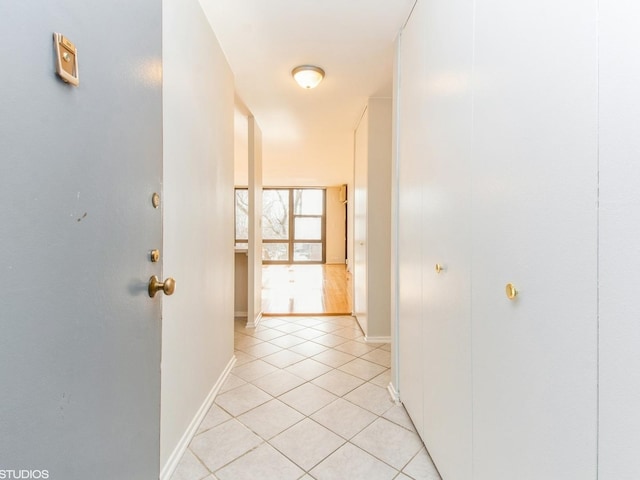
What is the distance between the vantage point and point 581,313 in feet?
1.93

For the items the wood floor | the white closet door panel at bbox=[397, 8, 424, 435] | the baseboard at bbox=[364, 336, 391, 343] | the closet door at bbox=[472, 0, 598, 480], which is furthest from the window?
the closet door at bbox=[472, 0, 598, 480]

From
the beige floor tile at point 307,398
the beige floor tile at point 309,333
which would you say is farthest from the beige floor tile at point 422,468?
the beige floor tile at point 309,333

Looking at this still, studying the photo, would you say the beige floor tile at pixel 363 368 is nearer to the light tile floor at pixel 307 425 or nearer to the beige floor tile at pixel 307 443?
the light tile floor at pixel 307 425

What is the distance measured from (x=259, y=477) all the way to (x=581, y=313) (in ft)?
4.63

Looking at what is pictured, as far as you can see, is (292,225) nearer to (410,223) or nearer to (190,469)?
(410,223)

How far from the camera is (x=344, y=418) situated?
172cm

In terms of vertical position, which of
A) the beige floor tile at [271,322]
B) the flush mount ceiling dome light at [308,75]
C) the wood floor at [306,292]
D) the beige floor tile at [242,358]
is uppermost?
the flush mount ceiling dome light at [308,75]

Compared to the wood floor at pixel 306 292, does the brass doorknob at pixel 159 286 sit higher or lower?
higher

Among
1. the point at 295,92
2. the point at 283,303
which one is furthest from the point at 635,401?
the point at 283,303

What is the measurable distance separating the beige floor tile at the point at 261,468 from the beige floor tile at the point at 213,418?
330 millimetres

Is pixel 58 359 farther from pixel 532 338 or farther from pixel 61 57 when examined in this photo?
pixel 532 338

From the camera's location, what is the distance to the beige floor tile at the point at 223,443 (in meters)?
1.39

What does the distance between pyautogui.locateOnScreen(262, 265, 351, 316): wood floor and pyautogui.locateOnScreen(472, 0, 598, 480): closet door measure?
318cm

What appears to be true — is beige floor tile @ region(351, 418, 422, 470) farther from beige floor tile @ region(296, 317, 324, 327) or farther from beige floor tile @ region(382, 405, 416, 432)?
beige floor tile @ region(296, 317, 324, 327)
